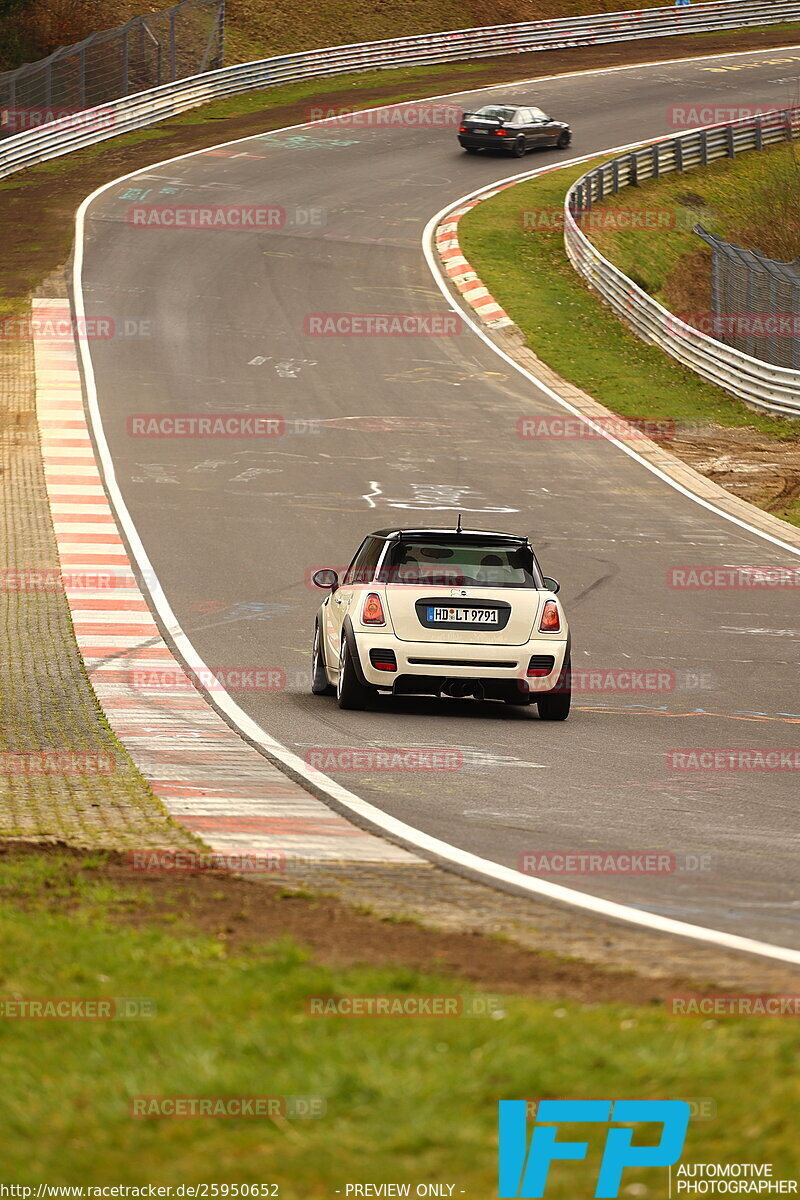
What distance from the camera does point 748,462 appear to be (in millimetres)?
27250

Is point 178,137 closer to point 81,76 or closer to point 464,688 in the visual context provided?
point 81,76

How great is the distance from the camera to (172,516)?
73.7 ft

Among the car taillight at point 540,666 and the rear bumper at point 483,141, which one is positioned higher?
the rear bumper at point 483,141

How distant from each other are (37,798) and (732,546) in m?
14.8

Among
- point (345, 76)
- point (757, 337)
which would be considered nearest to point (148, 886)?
point (757, 337)

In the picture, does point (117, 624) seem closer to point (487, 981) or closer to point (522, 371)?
point (487, 981)

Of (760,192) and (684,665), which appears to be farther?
(760,192)

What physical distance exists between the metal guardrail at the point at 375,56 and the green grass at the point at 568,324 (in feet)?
50.4

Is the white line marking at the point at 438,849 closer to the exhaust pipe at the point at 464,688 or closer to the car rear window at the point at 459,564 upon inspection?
the exhaust pipe at the point at 464,688

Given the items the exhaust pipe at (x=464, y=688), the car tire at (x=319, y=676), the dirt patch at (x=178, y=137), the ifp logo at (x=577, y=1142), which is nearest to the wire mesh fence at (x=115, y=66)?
the dirt patch at (x=178, y=137)

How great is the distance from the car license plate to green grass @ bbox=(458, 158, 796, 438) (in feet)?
58.0

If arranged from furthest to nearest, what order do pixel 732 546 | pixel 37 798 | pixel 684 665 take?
pixel 732 546 → pixel 684 665 → pixel 37 798

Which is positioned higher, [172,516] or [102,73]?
[102,73]

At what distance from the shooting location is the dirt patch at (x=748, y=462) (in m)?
25.4
